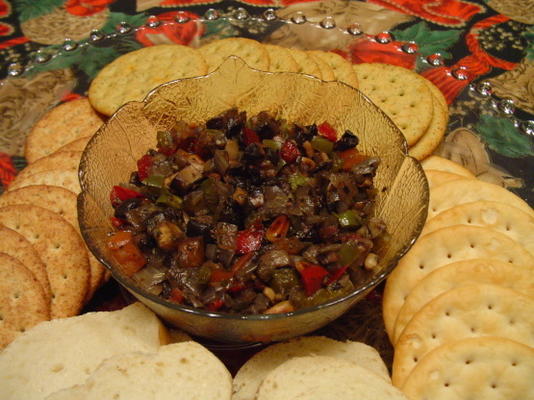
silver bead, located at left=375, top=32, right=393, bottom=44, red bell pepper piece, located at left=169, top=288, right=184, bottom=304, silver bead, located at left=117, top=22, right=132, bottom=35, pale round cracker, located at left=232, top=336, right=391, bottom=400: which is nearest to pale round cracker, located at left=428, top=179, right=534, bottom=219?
pale round cracker, located at left=232, top=336, right=391, bottom=400

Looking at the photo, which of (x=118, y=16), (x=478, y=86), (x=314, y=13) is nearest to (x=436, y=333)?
(x=478, y=86)

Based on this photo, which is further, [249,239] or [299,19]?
[299,19]

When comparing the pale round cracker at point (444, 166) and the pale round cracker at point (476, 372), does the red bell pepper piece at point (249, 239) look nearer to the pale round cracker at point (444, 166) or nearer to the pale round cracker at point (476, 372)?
the pale round cracker at point (476, 372)

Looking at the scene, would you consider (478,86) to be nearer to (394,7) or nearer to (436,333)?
(394,7)

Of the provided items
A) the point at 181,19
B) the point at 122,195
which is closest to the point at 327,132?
the point at 122,195

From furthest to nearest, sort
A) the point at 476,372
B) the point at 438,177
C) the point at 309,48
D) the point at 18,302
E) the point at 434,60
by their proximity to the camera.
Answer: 1. the point at 309,48
2. the point at 434,60
3. the point at 438,177
4. the point at 18,302
5. the point at 476,372

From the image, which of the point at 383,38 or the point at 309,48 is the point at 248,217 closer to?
the point at 309,48

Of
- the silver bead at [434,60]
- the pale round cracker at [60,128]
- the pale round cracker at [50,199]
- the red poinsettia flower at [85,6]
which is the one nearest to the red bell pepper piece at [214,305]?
the pale round cracker at [50,199]
